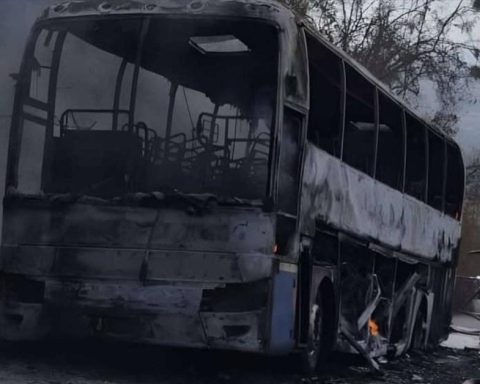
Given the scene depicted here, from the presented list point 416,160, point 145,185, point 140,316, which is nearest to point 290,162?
point 145,185

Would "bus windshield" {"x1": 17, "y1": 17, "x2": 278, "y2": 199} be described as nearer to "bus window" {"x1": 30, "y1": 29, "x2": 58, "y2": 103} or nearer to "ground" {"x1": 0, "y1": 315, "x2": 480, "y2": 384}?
"bus window" {"x1": 30, "y1": 29, "x2": 58, "y2": 103}

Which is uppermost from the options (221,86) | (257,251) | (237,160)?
(221,86)

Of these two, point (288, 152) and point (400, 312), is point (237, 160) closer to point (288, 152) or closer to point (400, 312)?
point (288, 152)

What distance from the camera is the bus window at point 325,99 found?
902 cm

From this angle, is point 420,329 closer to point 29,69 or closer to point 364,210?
point 364,210

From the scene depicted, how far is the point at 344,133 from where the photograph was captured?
9.87 meters

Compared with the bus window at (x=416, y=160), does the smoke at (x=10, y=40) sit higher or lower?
higher

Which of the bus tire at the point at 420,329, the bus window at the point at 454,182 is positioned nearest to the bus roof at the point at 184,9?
the bus tire at the point at 420,329

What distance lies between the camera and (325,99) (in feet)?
31.2

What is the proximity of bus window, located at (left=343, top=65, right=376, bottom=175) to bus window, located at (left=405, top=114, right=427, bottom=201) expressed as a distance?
1790mm

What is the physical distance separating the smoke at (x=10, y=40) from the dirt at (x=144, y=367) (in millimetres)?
3620

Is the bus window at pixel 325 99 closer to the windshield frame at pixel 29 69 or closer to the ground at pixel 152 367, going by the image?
the windshield frame at pixel 29 69

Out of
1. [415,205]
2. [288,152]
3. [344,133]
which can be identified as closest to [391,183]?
[415,205]

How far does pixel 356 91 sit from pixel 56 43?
324cm
